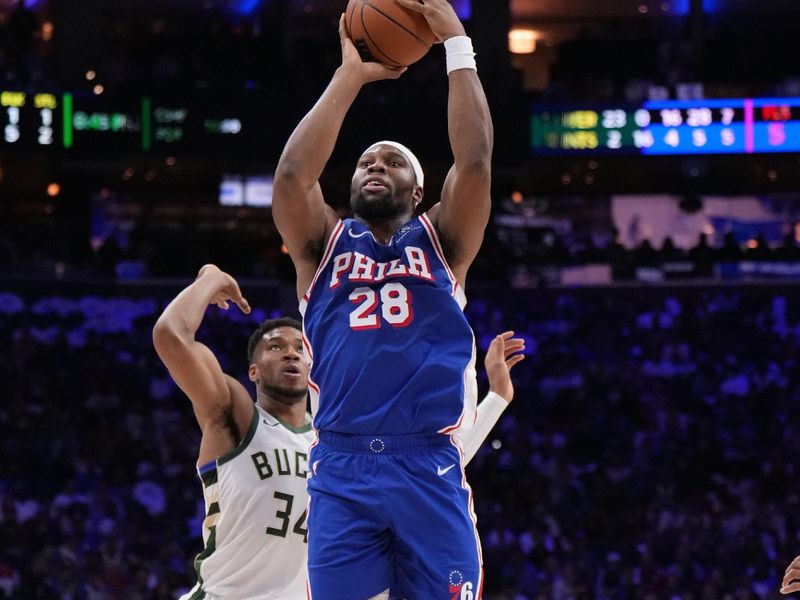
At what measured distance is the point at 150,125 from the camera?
14281mm

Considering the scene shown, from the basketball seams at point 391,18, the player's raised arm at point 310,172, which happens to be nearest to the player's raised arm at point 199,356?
the player's raised arm at point 310,172

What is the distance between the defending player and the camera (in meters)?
4.31

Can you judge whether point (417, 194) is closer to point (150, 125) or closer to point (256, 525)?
point (256, 525)

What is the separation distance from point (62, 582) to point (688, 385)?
7158 millimetres

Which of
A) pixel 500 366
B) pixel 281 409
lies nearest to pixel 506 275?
pixel 500 366

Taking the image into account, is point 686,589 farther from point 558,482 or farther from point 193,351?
point 193,351

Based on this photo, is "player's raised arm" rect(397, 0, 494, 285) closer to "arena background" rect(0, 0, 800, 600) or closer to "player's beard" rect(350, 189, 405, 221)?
"player's beard" rect(350, 189, 405, 221)

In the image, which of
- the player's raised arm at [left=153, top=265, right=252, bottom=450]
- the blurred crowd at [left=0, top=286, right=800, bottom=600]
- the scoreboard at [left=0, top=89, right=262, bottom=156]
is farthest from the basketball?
the scoreboard at [left=0, top=89, right=262, bottom=156]

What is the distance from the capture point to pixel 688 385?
14891 millimetres

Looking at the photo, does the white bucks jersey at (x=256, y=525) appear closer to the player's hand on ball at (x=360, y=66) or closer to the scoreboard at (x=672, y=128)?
the player's hand on ball at (x=360, y=66)

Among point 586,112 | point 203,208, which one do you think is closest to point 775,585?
point 586,112

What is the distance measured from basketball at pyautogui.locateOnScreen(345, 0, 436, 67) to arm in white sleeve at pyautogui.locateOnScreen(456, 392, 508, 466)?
4.57ft

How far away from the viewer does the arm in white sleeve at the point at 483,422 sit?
4570 millimetres

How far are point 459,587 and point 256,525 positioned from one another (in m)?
1.09
